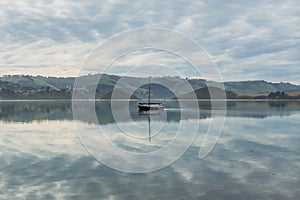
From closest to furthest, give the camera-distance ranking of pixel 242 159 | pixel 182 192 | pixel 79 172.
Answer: pixel 182 192
pixel 79 172
pixel 242 159

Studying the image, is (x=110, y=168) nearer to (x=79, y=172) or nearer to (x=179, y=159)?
(x=79, y=172)

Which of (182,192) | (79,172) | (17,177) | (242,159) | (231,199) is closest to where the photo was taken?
(231,199)

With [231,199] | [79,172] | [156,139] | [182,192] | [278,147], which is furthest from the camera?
[156,139]

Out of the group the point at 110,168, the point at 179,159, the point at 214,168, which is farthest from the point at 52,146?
the point at 214,168

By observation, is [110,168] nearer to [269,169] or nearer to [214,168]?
[214,168]

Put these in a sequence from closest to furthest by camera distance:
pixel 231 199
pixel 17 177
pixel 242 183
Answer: pixel 231 199 < pixel 242 183 < pixel 17 177

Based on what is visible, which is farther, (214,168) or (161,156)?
(161,156)

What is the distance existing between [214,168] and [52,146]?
67.7 ft

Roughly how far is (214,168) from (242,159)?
5117 mm

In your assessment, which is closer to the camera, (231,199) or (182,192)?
(231,199)

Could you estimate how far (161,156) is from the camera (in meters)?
31.7

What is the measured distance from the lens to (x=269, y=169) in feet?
84.9

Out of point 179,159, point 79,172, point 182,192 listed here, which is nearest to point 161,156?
point 179,159

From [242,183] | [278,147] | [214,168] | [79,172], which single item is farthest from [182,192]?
[278,147]
